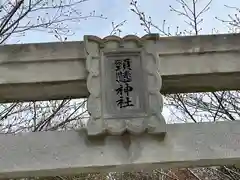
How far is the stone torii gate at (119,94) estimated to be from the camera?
7.99ft

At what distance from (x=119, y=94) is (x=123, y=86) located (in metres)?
0.06

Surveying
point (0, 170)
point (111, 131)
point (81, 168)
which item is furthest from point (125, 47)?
point (0, 170)

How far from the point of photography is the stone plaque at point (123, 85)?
8.05ft

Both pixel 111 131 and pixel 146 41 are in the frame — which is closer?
pixel 111 131

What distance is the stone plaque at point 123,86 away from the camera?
2.50m

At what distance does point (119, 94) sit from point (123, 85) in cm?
6

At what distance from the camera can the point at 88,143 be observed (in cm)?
246

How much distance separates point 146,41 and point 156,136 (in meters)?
0.61

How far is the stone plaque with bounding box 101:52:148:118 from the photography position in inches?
98.5

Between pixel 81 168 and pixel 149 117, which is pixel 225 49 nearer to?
pixel 149 117

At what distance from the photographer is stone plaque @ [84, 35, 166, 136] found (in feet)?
8.05

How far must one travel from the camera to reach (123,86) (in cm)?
254

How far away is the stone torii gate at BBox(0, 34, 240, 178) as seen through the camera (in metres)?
2.44

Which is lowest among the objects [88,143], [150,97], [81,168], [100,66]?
[81,168]
